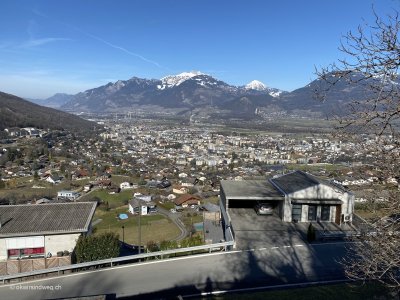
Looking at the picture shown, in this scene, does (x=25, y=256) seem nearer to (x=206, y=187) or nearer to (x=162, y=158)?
(x=206, y=187)

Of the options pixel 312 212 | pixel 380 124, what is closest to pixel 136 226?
pixel 312 212

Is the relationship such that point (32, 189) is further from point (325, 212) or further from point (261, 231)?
point (325, 212)

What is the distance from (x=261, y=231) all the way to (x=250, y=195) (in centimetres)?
186

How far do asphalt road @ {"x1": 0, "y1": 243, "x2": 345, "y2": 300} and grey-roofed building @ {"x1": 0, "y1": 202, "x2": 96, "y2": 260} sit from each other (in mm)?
3367

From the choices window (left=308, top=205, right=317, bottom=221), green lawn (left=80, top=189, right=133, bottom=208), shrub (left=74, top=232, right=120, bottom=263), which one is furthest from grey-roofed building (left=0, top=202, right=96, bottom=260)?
green lawn (left=80, top=189, right=133, bottom=208)

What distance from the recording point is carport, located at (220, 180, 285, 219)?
1273 centimetres

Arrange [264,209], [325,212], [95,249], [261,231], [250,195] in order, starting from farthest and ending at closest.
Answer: [250,195] < [264,209] < [325,212] < [261,231] < [95,249]

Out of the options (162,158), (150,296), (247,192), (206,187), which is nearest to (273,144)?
(162,158)

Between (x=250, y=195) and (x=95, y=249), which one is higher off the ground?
(x=250, y=195)

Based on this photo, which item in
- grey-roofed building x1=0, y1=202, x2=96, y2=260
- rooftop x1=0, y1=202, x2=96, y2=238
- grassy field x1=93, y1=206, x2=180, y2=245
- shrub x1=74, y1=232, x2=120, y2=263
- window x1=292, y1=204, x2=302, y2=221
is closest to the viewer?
shrub x1=74, y1=232, x2=120, y2=263

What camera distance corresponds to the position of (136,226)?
1260 inches

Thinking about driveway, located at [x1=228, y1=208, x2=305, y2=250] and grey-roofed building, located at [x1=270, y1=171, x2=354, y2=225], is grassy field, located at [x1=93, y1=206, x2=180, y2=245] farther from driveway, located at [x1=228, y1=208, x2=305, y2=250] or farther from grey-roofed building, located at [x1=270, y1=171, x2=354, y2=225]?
grey-roofed building, located at [x1=270, y1=171, x2=354, y2=225]

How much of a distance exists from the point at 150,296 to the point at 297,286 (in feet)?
10.4

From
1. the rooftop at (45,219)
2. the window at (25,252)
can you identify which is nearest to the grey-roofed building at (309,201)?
the rooftop at (45,219)
